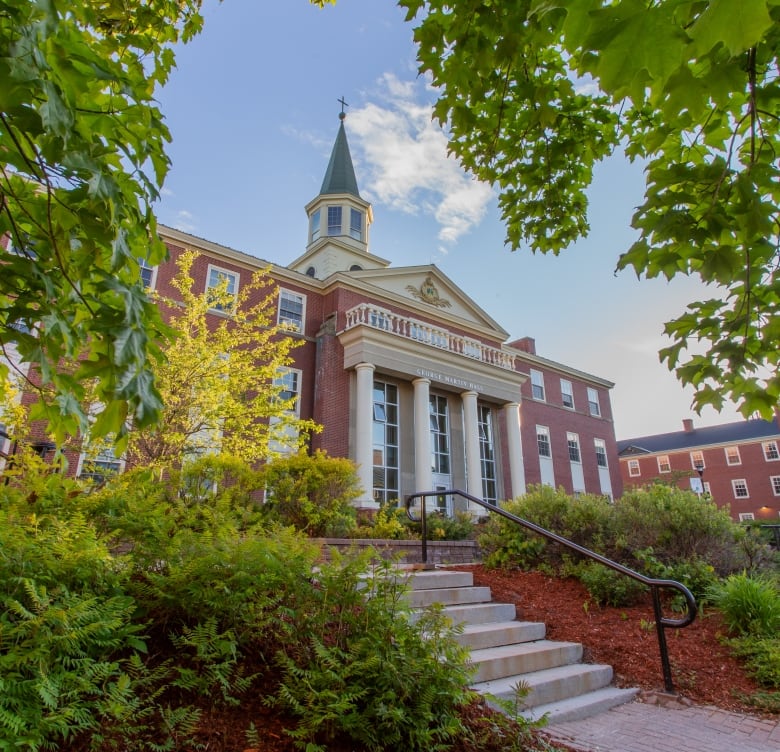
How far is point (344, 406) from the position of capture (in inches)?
683

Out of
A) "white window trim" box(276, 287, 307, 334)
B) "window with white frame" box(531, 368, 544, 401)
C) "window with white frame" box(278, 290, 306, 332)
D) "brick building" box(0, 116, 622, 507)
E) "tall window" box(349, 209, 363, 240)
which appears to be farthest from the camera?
"window with white frame" box(531, 368, 544, 401)

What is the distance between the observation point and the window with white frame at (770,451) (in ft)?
143

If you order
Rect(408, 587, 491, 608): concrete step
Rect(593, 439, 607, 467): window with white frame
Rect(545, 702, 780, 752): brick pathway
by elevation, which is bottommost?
Rect(545, 702, 780, 752): brick pathway

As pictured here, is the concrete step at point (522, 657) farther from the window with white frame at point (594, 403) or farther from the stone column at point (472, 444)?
the window with white frame at point (594, 403)

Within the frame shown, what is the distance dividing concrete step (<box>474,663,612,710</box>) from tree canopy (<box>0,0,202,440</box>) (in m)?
3.34

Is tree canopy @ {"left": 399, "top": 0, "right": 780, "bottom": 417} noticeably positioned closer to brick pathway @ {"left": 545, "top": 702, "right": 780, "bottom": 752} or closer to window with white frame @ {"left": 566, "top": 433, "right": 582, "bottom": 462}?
brick pathway @ {"left": 545, "top": 702, "right": 780, "bottom": 752}

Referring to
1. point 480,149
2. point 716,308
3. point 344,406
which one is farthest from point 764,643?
point 344,406

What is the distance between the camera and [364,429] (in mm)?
16016

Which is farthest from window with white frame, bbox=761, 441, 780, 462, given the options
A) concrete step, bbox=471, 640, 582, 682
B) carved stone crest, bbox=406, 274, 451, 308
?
concrete step, bbox=471, 640, 582, 682

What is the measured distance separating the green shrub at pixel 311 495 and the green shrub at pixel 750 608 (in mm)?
5387

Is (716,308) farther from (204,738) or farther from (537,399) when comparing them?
(537,399)

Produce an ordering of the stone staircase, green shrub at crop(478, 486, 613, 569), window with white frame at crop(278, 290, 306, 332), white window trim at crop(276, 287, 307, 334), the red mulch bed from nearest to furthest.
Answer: the red mulch bed < the stone staircase < green shrub at crop(478, 486, 613, 569) < white window trim at crop(276, 287, 307, 334) < window with white frame at crop(278, 290, 306, 332)

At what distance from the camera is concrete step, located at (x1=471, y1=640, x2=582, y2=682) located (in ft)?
13.3

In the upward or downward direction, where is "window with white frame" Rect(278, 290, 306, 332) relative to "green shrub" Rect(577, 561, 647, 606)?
upward
